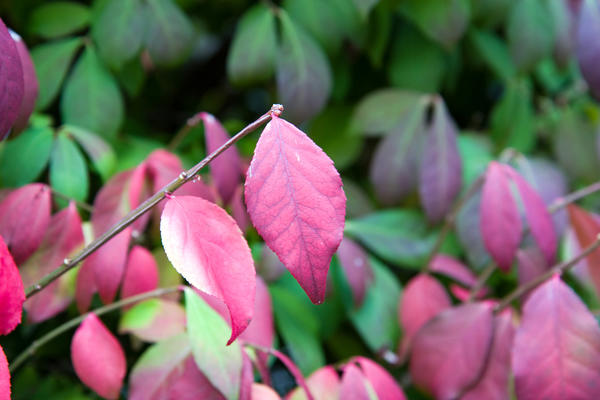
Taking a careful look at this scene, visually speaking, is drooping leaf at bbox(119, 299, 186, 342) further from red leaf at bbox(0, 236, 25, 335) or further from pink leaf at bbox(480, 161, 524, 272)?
pink leaf at bbox(480, 161, 524, 272)

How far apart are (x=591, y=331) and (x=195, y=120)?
538mm

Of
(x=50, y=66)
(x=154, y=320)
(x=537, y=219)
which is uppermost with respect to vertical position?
(x=50, y=66)

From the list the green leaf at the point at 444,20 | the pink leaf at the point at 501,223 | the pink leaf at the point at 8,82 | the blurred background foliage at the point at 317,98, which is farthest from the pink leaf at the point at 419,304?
the pink leaf at the point at 8,82

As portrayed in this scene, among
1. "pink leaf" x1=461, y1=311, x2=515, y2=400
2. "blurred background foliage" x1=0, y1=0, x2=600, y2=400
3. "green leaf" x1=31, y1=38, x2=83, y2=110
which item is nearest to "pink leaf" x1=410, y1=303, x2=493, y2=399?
"pink leaf" x1=461, y1=311, x2=515, y2=400

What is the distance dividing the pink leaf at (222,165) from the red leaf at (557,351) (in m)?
0.38

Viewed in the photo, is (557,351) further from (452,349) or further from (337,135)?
(337,135)

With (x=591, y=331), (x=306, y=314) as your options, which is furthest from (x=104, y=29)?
(x=591, y=331)

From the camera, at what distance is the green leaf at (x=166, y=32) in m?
0.83

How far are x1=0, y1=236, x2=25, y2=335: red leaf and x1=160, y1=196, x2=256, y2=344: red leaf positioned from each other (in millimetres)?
115

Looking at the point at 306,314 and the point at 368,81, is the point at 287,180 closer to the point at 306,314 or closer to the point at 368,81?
the point at 306,314

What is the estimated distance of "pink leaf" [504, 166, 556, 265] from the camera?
0.70 m

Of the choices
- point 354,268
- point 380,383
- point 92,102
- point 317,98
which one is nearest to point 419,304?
point 354,268

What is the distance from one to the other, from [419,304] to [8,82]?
A: 0.63 metres

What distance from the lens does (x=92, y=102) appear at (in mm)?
824
